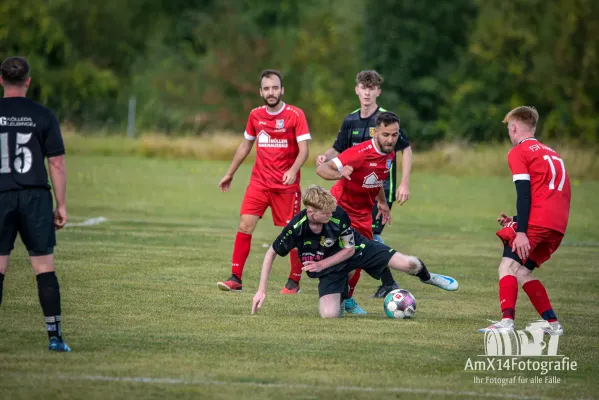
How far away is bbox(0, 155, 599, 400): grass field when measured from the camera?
640cm

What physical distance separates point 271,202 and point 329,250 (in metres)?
2.11

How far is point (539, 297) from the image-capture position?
8.68m

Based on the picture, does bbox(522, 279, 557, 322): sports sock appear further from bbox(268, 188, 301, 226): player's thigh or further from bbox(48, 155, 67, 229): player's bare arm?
bbox(48, 155, 67, 229): player's bare arm

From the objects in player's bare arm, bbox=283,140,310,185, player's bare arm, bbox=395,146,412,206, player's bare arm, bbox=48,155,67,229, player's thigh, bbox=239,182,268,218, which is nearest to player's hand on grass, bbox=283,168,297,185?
player's bare arm, bbox=283,140,310,185

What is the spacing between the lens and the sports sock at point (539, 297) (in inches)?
341

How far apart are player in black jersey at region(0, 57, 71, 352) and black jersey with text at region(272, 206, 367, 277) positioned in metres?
2.35

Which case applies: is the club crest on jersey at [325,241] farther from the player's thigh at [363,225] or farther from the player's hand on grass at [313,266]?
the player's thigh at [363,225]

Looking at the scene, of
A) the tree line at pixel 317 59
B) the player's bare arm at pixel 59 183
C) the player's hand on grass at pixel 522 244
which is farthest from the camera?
the tree line at pixel 317 59

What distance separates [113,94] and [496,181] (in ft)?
117

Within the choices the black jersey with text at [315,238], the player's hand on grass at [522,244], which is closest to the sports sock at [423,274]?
the black jersey with text at [315,238]

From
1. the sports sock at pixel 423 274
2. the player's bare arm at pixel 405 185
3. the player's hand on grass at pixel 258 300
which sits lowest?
the player's hand on grass at pixel 258 300

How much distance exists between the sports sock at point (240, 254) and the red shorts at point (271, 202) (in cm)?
30

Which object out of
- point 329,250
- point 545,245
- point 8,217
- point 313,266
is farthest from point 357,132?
point 8,217

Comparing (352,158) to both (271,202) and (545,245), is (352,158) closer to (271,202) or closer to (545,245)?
(271,202)
